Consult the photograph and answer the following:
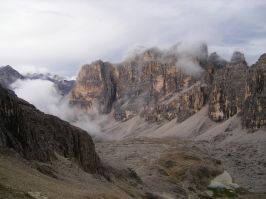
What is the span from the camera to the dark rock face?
77938 mm

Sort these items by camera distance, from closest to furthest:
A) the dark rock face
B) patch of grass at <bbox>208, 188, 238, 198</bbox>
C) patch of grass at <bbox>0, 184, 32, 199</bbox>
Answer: patch of grass at <bbox>0, 184, 32, 199</bbox>
the dark rock face
patch of grass at <bbox>208, 188, 238, 198</bbox>

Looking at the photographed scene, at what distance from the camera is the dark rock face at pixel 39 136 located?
77.9 meters

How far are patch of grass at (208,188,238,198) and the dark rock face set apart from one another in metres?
68.5

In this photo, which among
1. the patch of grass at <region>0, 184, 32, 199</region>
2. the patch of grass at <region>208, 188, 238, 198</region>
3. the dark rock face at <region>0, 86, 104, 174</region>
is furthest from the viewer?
the patch of grass at <region>208, 188, 238, 198</region>

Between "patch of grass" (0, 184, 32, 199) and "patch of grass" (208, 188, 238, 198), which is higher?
"patch of grass" (0, 184, 32, 199)

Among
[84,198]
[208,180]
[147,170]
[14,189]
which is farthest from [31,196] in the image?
[208,180]

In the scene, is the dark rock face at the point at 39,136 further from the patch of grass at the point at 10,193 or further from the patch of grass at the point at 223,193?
the patch of grass at the point at 223,193

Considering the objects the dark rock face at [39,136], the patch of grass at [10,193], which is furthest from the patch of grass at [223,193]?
the patch of grass at [10,193]

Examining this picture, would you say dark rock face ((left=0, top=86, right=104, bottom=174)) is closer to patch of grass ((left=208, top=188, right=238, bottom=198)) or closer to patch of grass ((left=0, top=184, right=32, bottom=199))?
patch of grass ((left=0, top=184, right=32, bottom=199))

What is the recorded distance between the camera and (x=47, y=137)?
101812 millimetres

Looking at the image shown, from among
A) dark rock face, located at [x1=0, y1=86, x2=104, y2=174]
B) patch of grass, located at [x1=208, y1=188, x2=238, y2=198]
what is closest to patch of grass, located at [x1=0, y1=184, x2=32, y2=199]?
dark rock face, located at [x1=0, y1=86, x2=104, y2=174]

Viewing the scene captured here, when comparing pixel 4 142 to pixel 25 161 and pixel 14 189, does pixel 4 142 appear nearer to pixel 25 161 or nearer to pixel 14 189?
pixel 25 161

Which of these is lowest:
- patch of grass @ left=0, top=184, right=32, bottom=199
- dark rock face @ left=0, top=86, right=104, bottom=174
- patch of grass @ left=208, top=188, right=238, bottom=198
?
patch of grass @ left=208, top=188, right=238, bottom=198

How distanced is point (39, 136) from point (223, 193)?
329 ft
